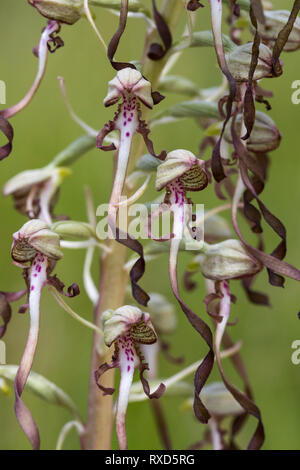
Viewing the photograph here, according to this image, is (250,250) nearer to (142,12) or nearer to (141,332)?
(141,332)

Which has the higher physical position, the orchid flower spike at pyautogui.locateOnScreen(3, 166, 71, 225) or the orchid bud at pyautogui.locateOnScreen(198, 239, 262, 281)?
the orchid flower spike at pyautogui.locateOnScreen(3, 166, 71, 225)

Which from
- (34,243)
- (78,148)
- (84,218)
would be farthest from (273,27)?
(84,218)

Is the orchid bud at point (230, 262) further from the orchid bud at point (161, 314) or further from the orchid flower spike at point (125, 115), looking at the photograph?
the orchid bud at point (161, 314)

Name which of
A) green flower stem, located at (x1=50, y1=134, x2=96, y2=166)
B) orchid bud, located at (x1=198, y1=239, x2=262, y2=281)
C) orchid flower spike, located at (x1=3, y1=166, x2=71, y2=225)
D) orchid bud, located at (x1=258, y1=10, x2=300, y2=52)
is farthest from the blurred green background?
orchid bud, located at (x1=258, y1=10, x2=300, y2=52)

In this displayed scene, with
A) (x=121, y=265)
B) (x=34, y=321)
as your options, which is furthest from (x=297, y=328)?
(x=34, y=321)

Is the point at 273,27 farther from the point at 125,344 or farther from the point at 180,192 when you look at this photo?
the point at 125,344

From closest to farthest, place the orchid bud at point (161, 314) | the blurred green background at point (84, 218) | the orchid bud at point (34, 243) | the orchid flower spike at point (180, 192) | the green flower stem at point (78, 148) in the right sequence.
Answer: the orchid flower spike at point (180, 192) < the orchid bud at point (34, 243) < the green flower stem at point (78, 148) < the orchid bud at point (161, 314) < the blurred green background at point (84, 218)

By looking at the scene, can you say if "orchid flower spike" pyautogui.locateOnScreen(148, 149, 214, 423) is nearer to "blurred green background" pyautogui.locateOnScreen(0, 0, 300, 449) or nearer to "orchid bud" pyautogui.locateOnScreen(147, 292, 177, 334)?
"orchid bud" pyautogui.locateOnScreen(147, 292, 177, 334)

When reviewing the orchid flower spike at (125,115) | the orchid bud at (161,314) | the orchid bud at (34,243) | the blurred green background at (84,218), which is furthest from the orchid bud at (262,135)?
the blurred green background at (84,218)
